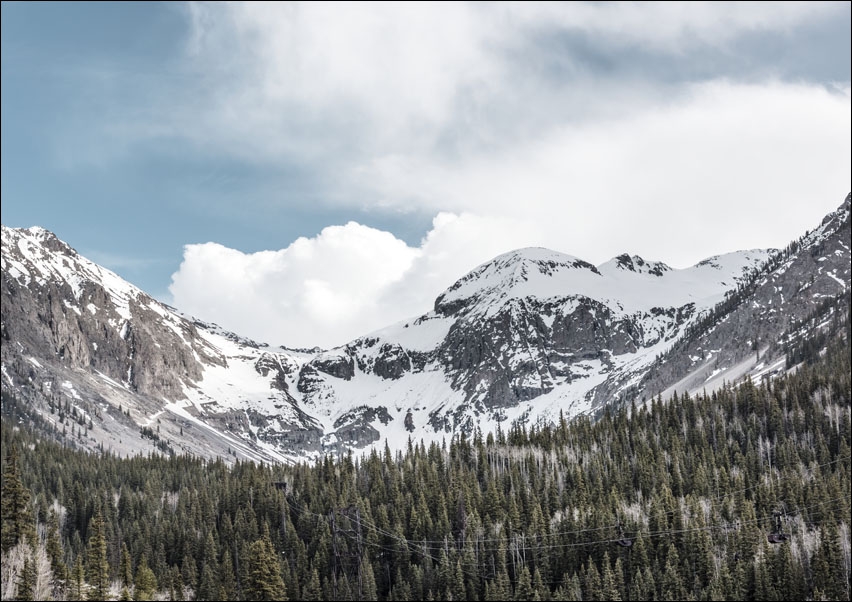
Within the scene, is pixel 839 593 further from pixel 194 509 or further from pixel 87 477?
pixel 87 477

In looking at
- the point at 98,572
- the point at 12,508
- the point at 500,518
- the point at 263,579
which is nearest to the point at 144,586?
the point at 98,572

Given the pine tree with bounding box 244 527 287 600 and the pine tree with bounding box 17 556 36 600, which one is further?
the pine tree with bounding box 244 527 287 600

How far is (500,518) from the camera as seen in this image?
5733 inches

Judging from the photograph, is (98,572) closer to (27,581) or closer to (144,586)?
(144,586)

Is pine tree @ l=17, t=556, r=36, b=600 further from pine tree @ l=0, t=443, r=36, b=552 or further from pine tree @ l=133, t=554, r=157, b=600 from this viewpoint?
pine tree @ l=133, t=554, r=157, b=600

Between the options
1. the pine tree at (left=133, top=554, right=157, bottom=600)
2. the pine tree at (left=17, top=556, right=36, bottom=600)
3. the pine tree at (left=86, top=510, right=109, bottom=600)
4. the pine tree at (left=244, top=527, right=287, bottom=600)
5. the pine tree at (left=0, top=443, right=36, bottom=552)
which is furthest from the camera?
the pine tree at (left=244, top=527, right=287, bottom=600)

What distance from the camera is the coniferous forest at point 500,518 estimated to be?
117 m

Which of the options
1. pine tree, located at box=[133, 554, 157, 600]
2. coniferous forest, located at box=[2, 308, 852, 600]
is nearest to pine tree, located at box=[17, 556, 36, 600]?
coniferous forest, located at box=[2, 308, 852, 600]

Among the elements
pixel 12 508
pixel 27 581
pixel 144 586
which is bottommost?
pixel 144 586

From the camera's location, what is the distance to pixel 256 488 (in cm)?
17050

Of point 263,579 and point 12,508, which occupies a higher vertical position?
point 12,508

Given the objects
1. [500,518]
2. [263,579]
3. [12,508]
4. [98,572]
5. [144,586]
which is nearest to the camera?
[12,508]

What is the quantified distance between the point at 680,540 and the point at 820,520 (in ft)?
75.5

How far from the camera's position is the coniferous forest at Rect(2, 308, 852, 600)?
117 m
